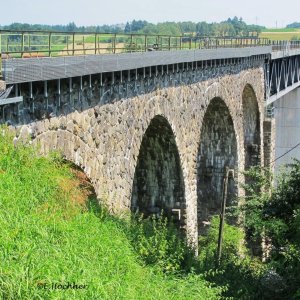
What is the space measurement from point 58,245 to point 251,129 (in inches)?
1165

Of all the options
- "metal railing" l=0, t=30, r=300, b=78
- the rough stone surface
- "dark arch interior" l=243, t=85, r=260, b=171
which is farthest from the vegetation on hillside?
"dark arch interior" l=243, t=85, r=260, b=171

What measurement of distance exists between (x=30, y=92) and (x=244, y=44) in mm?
27004

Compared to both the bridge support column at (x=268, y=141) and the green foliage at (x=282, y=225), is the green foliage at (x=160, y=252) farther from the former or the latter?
the bridge support column at (x=268, y=141)

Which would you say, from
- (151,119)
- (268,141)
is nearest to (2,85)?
(151,119)

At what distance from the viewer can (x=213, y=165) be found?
32688 mm

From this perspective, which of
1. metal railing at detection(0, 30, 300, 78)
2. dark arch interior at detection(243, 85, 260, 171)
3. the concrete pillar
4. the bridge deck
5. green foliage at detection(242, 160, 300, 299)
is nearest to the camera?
the bridge deck

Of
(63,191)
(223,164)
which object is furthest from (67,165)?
(223,164)

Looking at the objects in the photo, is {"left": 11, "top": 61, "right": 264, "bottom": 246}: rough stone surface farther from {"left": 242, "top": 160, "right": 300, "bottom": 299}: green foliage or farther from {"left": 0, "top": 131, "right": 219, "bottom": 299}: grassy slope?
{"left": 242, "top": 160, "right": 300, "bottom": 299}: green foliage

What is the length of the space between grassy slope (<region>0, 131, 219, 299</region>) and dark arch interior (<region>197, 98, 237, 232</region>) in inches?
745

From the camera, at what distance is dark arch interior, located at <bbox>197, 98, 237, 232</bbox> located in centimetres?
3192

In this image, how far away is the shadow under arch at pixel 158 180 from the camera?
22.5 metres

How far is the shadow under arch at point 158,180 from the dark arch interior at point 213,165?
795 cm

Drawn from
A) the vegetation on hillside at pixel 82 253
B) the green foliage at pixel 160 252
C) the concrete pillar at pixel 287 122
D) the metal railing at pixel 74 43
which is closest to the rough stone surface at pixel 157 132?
the vegetation on hillside at pixel 82 253

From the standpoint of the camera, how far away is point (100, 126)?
48.8ft
